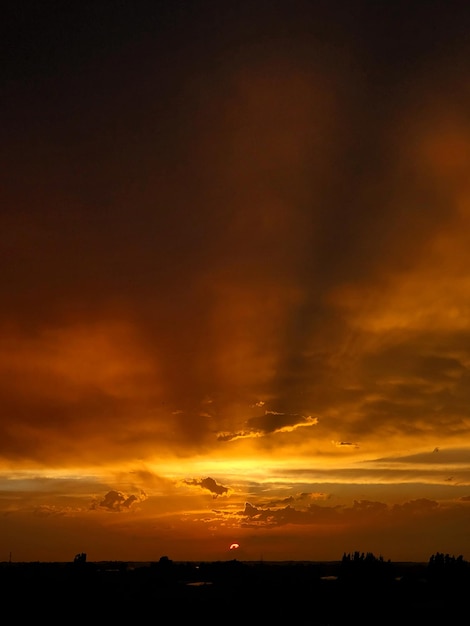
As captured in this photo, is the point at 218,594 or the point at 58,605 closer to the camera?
the point at 58,605

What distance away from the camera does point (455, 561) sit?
13925cm

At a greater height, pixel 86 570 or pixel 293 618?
pixel 86 570

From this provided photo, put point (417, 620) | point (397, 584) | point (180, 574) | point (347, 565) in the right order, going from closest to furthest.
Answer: point (417, 620) → point (397, 584) → point (347, 565) → point (180, 574)

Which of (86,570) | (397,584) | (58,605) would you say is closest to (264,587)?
(397,584)

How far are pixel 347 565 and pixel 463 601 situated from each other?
31.9m

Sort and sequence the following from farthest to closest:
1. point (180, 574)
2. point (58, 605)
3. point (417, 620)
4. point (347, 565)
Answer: point (180, 574) → point (347, 565) → point (58, 605) → point (417, 620)

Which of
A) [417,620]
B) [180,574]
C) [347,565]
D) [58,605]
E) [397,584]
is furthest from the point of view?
[180,574]

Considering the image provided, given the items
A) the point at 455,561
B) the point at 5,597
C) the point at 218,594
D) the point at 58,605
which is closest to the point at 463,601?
the point at 455,561

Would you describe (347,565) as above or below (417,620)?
above

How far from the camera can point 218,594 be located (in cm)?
13150

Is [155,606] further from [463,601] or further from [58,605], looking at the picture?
[463,601]

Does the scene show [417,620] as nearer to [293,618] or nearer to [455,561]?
[293,618]

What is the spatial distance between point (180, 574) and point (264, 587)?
69985 mm

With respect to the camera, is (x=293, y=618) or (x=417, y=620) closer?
(x=417, y=620)
